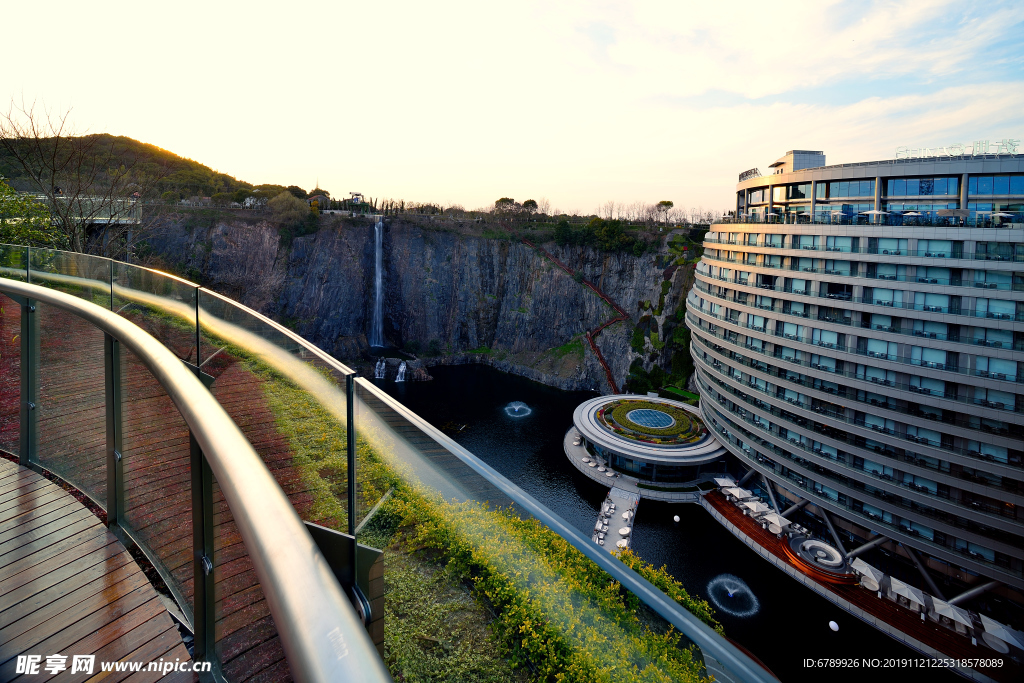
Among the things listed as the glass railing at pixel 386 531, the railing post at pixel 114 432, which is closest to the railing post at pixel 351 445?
the glass railing at pixel 386 531

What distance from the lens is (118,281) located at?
545 centimetres

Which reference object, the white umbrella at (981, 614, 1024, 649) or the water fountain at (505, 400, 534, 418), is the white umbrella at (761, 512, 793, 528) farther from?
the water fountain at (505, 400, 534, 418)

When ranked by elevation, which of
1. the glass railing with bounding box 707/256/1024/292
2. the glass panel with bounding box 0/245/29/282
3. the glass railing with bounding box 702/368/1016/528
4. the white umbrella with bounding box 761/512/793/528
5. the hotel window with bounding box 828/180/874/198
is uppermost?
the hotel window with bounding box 828/180/874/198

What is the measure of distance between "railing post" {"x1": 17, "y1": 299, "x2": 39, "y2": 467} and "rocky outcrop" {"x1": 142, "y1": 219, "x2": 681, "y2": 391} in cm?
4966

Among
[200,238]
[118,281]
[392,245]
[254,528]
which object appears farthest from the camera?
[392,245]

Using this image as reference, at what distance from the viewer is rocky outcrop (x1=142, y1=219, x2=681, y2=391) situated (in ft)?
179

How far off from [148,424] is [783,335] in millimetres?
29252

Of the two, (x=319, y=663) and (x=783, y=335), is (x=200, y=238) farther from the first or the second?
(x=319, y=663)

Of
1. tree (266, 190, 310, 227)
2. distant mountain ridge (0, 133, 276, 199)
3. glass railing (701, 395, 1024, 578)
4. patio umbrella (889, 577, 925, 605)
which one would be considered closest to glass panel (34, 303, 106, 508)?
patio umbrella (889, 577, 925, 605)

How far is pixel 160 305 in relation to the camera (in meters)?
4.64

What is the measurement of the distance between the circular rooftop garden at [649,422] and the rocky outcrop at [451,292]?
1366 centimetres

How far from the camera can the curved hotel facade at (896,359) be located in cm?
2008

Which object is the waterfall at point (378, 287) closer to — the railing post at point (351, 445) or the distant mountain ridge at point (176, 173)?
the distant mountain ridge at point (176, 173)

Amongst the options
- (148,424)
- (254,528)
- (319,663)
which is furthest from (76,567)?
(319,663)
